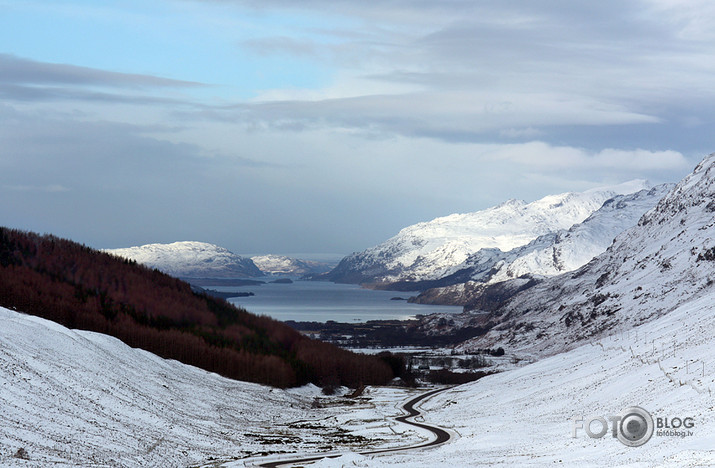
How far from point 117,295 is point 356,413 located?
101 metres

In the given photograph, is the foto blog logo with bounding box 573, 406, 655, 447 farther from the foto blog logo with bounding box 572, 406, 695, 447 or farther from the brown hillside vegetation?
the brown hillside vegetation

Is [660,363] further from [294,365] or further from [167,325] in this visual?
[167,325]

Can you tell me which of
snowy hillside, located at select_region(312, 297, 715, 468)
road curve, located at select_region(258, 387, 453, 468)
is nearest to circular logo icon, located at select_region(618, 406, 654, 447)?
snowy hillside, located at select_region(312, 297, 715, 468)

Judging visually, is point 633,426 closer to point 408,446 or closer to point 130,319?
point 408,446

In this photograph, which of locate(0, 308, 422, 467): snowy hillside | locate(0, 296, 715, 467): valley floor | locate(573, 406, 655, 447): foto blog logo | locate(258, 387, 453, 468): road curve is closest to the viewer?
locate(573, 406, 655, 447): foto blog logo

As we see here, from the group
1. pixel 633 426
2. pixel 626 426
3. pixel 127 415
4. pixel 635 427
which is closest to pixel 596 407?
pixel 626 426

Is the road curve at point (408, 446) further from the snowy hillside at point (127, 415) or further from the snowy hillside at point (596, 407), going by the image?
the snowy hillside at point (127, 415)

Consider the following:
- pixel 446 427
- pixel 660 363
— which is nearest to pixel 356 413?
pixel 446 427

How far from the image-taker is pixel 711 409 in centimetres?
5478

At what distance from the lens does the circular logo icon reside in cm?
5550

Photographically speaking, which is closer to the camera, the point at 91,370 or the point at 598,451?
the point at 598,451

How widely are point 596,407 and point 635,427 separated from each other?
18.8m

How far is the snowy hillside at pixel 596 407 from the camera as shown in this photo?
5306 cm

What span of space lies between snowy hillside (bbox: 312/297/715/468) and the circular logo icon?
2.77 feet
